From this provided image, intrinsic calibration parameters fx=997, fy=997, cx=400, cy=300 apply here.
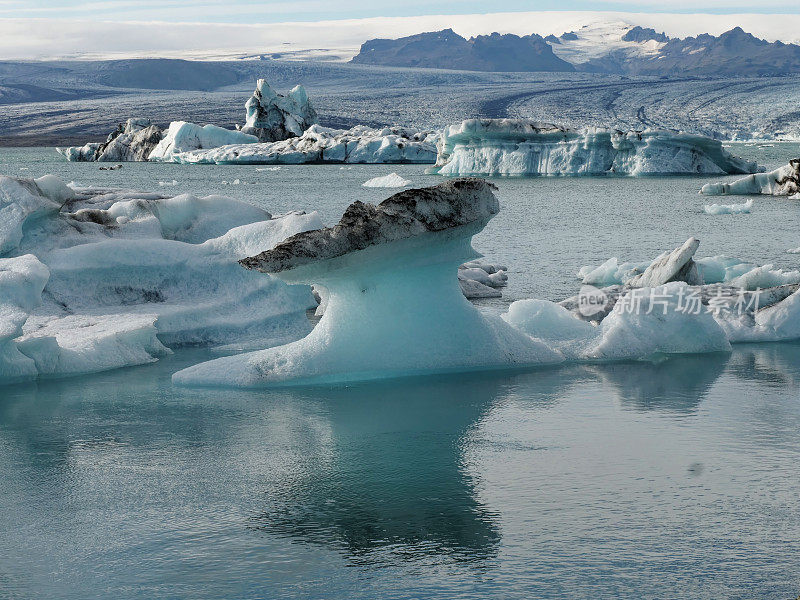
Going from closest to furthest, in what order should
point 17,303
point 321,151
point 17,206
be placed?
point 17,303
point 17,206
point 321,151

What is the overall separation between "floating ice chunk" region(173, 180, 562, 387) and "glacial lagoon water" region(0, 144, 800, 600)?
0.61ft

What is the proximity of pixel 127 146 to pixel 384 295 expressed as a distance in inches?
2068

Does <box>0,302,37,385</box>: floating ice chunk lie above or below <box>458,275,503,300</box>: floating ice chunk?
above

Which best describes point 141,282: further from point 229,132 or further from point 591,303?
point 229,132

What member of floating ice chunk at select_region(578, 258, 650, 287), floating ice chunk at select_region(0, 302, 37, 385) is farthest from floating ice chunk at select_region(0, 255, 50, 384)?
floating ice chunk at select_region(578, 258, 650, 287)

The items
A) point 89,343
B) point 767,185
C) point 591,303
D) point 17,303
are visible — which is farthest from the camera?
point 767,185

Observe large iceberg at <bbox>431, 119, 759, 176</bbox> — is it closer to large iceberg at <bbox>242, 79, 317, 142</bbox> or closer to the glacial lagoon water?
large iceberg at <bbox>242, 79, 317, 142</bbox>

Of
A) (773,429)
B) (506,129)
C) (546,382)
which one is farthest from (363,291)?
(506,129)

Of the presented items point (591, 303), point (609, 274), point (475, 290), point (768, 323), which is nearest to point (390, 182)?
point (609, 274)

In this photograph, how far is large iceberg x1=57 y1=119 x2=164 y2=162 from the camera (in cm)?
5481

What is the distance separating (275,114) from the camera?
5328 centimetres

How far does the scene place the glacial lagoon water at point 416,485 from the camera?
12.1 feet

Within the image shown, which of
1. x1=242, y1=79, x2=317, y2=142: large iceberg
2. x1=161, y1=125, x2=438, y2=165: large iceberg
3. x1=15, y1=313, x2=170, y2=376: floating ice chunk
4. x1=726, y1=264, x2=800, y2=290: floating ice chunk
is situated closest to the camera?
x1=15, y1=313, x2=170, y2=376: floating ice chunk

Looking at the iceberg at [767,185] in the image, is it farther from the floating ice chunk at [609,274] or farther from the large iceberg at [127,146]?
the large iceberg at [127,146]
